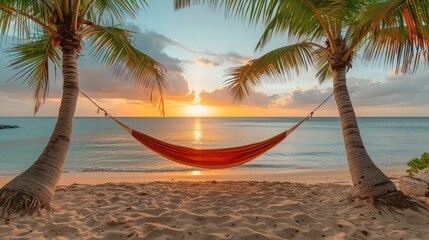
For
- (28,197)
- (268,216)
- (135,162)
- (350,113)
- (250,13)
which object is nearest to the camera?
(268,216)

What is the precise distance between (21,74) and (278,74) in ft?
9.88

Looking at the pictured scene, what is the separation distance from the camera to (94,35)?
3377 mm

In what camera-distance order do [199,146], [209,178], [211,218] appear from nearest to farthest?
[211,218]
[209,178]
[199,146]

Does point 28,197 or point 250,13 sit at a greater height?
point 250,13

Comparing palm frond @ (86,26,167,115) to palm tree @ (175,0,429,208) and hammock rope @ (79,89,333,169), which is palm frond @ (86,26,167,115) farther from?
palm tree @ (175,0,429,208)

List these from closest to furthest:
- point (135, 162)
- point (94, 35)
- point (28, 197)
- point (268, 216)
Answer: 1. point (268, 216)
2. point (28, 197)
3. point (94, 35)
4. point (135, 162)

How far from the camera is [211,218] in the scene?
2055 millimetres

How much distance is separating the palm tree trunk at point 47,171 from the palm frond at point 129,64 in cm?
57

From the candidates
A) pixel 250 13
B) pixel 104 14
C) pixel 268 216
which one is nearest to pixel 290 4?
pixel 250 13

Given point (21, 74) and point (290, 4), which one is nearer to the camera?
point (290, 4)

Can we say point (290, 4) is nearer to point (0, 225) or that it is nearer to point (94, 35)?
point (94, 35)

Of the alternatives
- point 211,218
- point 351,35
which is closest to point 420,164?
point 351,35

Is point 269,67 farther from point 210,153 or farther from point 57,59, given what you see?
point 57,59

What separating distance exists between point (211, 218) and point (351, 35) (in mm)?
2268
